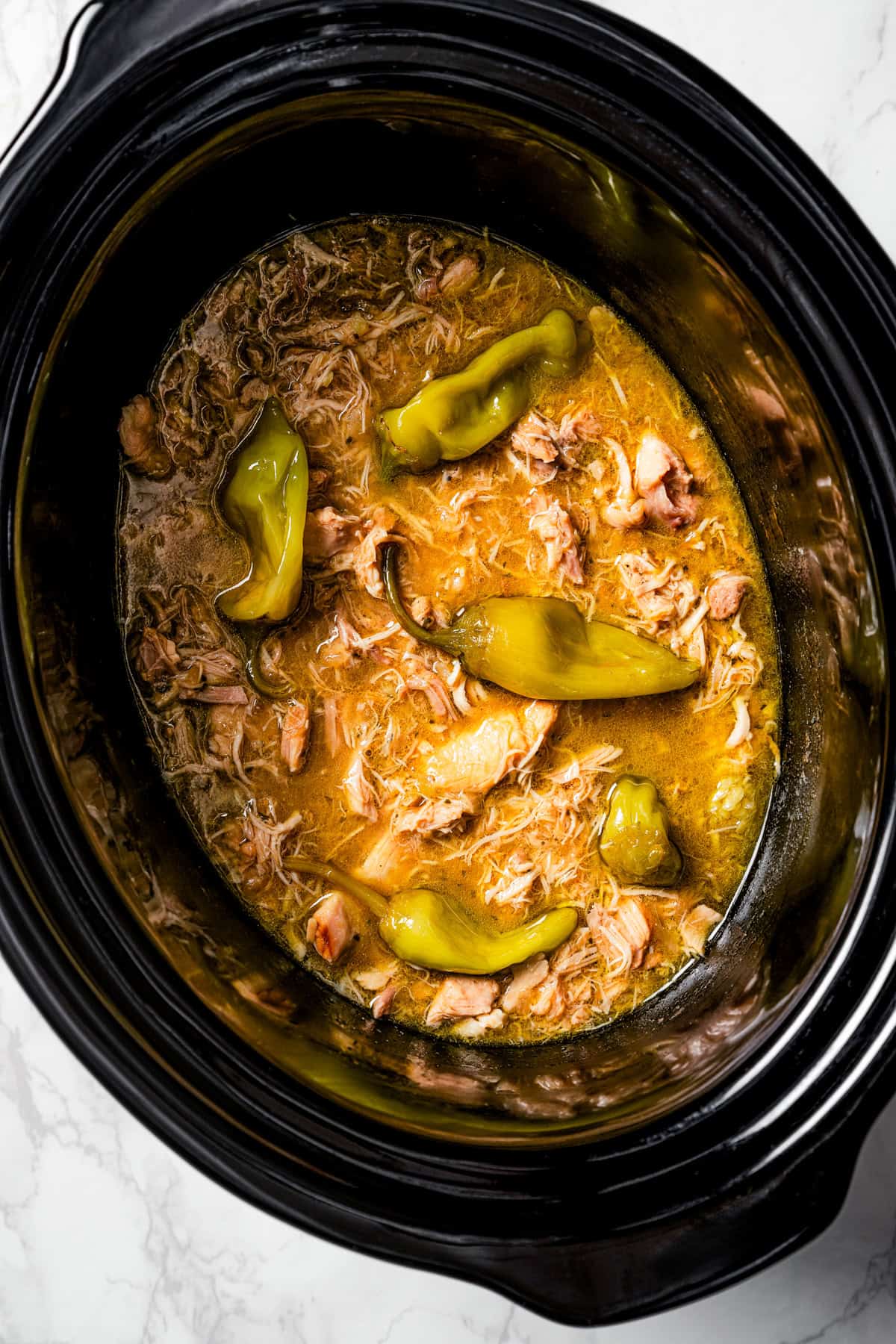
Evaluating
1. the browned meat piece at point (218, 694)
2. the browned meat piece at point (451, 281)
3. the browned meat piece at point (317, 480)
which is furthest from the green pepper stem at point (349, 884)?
the browned meat piece at point (451, 281)

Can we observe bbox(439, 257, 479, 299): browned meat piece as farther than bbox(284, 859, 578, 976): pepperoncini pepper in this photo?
Yes

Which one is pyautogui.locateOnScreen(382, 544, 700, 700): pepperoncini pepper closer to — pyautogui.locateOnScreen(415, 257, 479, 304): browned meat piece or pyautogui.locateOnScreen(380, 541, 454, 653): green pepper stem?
pyautogui.locateOnScreen(380, 541, 454, 653): green pepper stem

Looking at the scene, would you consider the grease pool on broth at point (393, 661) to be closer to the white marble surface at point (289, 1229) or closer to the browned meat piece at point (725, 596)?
the browned meat piece at point (725, 596)

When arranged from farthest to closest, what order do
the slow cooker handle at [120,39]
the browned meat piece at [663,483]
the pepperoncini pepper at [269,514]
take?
the browned meat piece at [663,483], the pepperoncini pepper at [269,514], the slow cooker handle at [120,39]

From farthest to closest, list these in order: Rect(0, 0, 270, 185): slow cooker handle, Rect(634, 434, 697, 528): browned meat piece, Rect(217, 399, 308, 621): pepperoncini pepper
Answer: Rect(634, 434, 697, 528): browned meat piece, Rect(217, 399, 308, 621): pepperoncini pepper, Rect(0, 0, 270, 185): slow cooker handle

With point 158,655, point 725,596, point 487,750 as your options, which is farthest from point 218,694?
point 725,596

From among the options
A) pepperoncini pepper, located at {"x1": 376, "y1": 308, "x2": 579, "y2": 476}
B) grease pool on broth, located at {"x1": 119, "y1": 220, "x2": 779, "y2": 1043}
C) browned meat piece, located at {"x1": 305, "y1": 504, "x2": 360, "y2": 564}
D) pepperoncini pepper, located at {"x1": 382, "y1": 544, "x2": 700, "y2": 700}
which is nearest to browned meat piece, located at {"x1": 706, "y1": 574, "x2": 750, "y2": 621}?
grease pool on broth, located at {"x1": 119, "y1": 220, "x2": 779, "y2": 1043}
